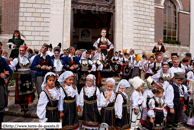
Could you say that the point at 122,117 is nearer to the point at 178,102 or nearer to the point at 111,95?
the point at 111,95

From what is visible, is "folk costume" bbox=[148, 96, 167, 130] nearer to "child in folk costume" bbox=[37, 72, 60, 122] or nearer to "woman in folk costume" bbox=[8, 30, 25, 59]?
"child in folk costume" bbox=[37, 72, 60, 122]

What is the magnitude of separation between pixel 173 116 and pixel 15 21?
37.3 ft

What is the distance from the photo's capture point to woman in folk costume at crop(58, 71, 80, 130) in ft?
Result: 10.5

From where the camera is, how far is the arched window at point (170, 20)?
15289 millimetres

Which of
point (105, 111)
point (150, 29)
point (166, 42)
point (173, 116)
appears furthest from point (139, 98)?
point (166, 42)

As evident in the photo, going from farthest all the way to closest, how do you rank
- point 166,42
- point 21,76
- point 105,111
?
point 166,42, point 21,76, point 105,111

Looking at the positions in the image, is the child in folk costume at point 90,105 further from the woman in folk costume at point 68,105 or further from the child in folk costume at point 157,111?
the child in folk costume at point 157,111

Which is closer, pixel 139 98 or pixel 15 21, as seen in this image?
pixel 139 98

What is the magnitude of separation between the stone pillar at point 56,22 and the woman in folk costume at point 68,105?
8.06 metres

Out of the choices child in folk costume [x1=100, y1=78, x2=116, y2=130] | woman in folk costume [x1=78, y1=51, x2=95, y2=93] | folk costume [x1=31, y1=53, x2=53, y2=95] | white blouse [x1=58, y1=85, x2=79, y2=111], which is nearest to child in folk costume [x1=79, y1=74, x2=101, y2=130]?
child in folk costume [x1=100, y1=78, x2=116, y2=130]

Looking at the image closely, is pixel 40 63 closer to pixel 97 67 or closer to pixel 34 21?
pixel 97 67

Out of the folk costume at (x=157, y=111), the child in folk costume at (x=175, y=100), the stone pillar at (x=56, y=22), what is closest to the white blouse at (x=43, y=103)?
the folk costume at (x=157, y=111)

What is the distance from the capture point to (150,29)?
1314 cm

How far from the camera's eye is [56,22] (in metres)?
10.8
